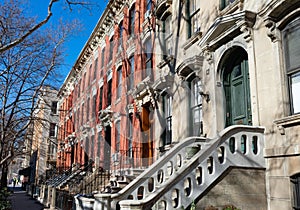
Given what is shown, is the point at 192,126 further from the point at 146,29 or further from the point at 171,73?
the point at 146,29

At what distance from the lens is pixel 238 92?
9.07 m

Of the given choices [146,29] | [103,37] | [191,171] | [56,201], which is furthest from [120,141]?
[191,171]

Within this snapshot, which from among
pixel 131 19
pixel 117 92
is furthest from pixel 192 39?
pixel 117 92

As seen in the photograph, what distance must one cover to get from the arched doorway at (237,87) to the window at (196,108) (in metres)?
1.51

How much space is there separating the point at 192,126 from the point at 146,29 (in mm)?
6626

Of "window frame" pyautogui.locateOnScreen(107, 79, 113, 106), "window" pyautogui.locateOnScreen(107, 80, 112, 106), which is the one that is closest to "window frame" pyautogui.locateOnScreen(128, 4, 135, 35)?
"window frame" pyautogui.locateOnScreen(107, 79, 113, 106)

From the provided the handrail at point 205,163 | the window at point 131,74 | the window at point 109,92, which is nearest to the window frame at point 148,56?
the window at point 131,74

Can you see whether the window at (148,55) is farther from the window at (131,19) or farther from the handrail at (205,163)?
the handrail at (205,163)

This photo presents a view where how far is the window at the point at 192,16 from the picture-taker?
11.5m

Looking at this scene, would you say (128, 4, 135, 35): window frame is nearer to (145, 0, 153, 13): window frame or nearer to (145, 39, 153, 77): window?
(145, 0, 153, 13): window frame

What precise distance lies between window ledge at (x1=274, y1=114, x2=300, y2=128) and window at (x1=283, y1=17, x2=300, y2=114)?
324 mm

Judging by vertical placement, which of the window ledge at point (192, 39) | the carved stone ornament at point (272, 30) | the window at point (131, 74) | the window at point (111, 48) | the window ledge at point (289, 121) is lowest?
the window ledge at point (289, 121)

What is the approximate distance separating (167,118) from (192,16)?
4225mm

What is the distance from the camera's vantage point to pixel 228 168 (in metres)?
6.89
